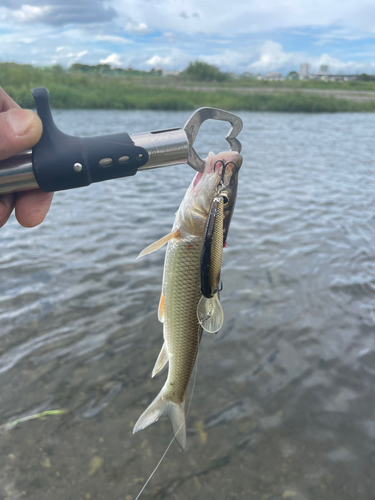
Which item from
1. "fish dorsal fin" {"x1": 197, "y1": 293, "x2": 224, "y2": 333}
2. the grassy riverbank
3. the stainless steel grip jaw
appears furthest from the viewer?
the grassy riverbank

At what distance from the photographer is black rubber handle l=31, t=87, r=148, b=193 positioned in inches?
61.1

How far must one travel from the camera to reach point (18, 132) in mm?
1485

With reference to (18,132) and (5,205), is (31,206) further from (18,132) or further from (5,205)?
(18,132)

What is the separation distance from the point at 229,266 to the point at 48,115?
5568 millimetres

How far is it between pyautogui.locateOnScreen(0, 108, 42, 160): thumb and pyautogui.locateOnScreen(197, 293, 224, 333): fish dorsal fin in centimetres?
101

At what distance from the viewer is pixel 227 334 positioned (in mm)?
5066

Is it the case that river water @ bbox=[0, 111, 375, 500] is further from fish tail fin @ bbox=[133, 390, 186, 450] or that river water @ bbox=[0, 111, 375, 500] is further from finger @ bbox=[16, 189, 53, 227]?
finger @ bbox=[16, 189, 53, 227]

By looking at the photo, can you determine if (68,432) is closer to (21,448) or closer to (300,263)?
(21,448)

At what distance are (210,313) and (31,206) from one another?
1.10 meters

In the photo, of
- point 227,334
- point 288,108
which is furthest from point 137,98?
point 227,334

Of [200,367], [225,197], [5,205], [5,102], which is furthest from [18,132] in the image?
[200,367]

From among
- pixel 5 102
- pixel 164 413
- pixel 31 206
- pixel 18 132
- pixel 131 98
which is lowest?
pixel 164 413

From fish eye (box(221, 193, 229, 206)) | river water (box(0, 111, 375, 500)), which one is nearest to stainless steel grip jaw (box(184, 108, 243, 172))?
fish eye (box(221, 193, 229, 206))

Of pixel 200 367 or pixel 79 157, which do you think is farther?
pixel 200 367
